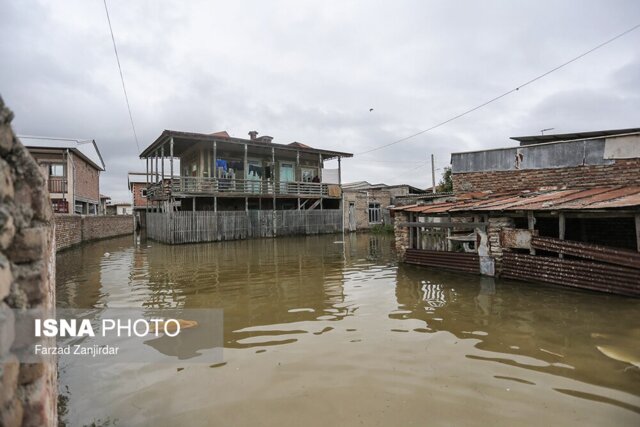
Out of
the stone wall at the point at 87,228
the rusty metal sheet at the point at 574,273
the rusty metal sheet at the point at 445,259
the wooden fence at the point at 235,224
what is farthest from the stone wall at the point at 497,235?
the stone wall at the point at 87,228

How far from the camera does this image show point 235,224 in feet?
64.4

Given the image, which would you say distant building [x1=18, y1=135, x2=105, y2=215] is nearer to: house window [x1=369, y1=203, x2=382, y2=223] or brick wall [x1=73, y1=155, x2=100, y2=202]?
brick wall [x1=73, y1=155, x2=100, y2=202]

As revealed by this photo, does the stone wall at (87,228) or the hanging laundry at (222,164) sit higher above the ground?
the hanging laundry at (222,164)

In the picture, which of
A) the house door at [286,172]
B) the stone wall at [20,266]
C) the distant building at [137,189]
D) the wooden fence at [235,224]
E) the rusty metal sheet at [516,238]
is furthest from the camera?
the distant building at [137,189]

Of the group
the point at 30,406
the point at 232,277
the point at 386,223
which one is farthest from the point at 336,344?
the point at 386,223

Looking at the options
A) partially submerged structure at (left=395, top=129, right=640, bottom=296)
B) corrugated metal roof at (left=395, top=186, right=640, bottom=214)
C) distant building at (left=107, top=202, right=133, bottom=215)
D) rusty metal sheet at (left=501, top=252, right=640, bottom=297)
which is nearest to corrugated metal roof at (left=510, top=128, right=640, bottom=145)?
partially submerged structure at (left=395, top=129, right=640, bottom=296)

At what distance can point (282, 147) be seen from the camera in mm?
21984

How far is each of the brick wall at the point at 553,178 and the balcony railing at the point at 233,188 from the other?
12.1m

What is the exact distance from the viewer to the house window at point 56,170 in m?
21.2

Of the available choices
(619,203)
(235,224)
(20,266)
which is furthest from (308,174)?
(20,266)

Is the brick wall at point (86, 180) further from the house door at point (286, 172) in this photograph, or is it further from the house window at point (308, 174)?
the house window at point (308, 174)

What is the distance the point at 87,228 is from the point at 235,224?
775 cm

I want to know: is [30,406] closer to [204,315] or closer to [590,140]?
[204,315]

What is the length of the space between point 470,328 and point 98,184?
109 feet
